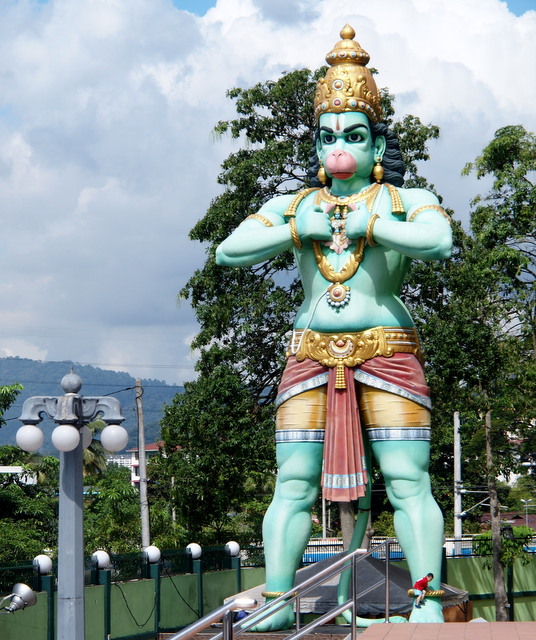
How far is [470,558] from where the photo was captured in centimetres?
1706

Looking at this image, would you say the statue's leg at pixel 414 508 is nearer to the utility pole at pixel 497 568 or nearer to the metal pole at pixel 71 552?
the metal pole at pixel 71 552

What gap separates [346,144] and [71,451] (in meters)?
3.63

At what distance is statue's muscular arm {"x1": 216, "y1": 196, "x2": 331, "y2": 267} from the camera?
29.9 ft

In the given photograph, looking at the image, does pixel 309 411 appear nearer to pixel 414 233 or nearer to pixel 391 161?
pixel 414 233

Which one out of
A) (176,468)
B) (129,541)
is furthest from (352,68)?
(129,541)

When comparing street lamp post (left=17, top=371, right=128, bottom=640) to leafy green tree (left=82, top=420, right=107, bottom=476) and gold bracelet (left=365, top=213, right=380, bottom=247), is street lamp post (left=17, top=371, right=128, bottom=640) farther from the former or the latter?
leafy green tree (left=82, top=420, right=107, bottom=476)

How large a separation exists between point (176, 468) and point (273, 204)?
797 centimetres

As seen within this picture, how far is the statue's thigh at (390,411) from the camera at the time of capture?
29.7 ft

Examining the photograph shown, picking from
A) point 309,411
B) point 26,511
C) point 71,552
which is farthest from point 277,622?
point 26,511

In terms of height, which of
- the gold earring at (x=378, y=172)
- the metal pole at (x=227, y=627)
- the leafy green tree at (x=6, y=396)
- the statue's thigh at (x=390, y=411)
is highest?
the gold earring at (x=378, y=172)

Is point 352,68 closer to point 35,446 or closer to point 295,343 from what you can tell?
point 295,343

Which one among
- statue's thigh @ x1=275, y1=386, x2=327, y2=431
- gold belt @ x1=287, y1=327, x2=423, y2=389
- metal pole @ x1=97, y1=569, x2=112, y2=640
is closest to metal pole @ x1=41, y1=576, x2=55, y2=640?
metal pole @ x1=97, y1=569, x2=112, y2=640

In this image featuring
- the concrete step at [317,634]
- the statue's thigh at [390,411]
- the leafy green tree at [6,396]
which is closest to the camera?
the concrete step at [317,634]

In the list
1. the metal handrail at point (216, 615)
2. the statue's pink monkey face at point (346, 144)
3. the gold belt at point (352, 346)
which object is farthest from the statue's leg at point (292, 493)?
the metal handrail at point (216, 615)
